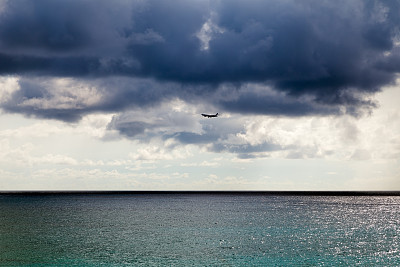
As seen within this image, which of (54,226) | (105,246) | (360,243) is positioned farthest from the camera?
(54,226)

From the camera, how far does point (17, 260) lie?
5750 centimetres

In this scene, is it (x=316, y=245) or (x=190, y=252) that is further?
(x=316, y=245)

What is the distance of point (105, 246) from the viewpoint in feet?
230

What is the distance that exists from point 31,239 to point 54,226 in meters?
23.7

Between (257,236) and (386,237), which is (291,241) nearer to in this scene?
(257,236)

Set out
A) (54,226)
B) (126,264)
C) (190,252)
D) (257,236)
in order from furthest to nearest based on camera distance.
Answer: (54,226) < (257,236) < (190,252) < (126,264)

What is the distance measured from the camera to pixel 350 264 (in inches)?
2224

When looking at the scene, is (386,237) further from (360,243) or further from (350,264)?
(350,264)

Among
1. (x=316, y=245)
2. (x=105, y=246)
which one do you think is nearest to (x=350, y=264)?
(x=316, y=245)

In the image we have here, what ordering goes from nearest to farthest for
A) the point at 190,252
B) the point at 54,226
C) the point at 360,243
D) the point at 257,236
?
the point at 190,252 → the point at 360,243 → the point at 257,236 → the point at 54,226

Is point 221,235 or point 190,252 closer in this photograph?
point 190,252

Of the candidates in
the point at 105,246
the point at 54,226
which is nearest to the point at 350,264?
the point at 105,246

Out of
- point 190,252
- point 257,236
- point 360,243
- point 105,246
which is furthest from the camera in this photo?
point 257,236

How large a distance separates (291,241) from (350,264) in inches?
793
